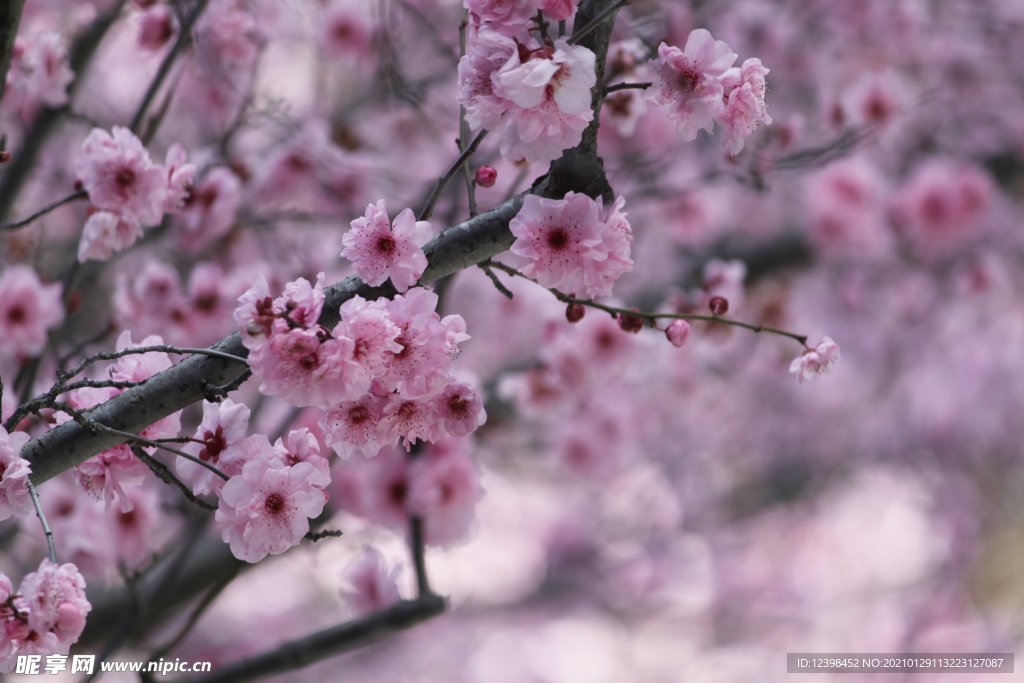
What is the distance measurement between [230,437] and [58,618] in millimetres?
411

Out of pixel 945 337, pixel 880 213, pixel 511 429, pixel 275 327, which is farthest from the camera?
pixel 945 337

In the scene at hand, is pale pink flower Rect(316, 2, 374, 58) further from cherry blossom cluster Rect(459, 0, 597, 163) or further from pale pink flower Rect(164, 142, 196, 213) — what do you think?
cherry blossom cluster Rect(459, 0, 597, 163)

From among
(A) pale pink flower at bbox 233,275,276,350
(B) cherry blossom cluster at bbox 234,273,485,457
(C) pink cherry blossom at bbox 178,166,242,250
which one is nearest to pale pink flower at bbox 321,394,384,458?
(B) cherry blossom cluster at bbox 234,273,485,457

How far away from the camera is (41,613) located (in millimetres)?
1561

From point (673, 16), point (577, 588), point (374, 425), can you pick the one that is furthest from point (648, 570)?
point (374, 425)

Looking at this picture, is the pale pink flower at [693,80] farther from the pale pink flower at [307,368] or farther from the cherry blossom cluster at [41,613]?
the cherry blossom cluster at [41,613]

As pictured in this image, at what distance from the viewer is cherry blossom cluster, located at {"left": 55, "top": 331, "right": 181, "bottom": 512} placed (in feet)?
5.63

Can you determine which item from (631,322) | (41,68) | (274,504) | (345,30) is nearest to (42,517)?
(274,504)

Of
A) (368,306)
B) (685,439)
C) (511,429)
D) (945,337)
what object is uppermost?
(945,337)

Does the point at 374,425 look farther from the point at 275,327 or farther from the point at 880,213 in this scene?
the point at 880,213

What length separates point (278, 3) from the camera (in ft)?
11.7

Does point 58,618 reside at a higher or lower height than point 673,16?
lower

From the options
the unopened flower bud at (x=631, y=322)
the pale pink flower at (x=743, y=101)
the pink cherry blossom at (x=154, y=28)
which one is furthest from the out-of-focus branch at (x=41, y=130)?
the pale pink flower at (x=743, y=101)

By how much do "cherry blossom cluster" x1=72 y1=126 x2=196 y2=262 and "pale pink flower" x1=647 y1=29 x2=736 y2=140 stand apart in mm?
1197
